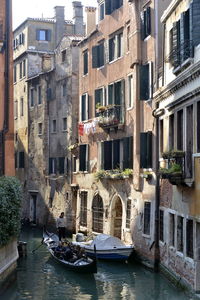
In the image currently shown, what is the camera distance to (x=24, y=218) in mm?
39000

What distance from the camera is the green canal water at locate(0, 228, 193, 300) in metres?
17.3

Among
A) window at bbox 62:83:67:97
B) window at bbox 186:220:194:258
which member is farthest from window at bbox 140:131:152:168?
window at bbox 62:83:67:97

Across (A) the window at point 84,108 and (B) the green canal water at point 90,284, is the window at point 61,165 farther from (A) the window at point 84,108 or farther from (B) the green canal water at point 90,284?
(B) the green canal water at point 90,284

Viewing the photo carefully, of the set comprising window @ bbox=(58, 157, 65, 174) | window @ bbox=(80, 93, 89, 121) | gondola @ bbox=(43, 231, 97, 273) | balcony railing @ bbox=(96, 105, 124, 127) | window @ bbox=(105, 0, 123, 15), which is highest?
window @ bbox=(105, 0, 123, 15)

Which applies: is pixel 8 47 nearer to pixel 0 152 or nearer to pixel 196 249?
pixel 0 152

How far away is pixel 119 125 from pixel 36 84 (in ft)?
45.8

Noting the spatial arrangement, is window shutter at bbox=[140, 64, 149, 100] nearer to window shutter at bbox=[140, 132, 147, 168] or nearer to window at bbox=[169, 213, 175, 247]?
window shutter at bbox=[140, 132, 147, 168]

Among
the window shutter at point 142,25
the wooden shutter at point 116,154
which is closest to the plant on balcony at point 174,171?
the window shutter at point 142,25

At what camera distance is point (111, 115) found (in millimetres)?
25656

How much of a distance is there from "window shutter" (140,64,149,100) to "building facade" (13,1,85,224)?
1121 centimetres

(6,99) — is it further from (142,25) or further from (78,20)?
(78,20)

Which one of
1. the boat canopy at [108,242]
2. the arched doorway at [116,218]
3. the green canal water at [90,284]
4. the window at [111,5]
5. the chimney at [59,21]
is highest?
the chimney at [59,21]

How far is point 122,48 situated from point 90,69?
3.67 metres

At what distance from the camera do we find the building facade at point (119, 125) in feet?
72.3
